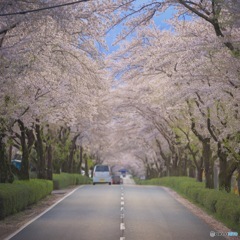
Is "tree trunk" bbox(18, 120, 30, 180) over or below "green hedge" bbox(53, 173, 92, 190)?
over

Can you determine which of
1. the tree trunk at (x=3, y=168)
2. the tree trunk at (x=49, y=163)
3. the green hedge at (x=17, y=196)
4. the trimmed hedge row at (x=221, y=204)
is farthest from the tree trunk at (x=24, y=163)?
the trimmed hedge row at (x=221, y=204)

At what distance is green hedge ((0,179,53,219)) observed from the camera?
14.4 metres

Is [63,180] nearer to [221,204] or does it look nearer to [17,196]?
[17,196]

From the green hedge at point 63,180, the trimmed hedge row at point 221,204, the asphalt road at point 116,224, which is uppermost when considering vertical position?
the green hedge at point 63,180

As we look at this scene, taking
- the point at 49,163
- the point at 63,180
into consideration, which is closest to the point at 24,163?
the point at 49,163

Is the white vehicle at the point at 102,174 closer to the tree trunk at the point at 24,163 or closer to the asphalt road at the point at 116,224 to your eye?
the tree trunk at the point at 24,163

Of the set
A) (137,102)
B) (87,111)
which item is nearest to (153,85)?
(87,111)

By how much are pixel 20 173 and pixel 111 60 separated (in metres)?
8.49

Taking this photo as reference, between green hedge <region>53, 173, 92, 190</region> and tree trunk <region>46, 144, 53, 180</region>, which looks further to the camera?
green hedge <region>53, 173, 92, 190</region>

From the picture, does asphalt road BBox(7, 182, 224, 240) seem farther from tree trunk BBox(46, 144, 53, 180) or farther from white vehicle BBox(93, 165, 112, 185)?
white vehicle BBox(93, 165, 112, 185)

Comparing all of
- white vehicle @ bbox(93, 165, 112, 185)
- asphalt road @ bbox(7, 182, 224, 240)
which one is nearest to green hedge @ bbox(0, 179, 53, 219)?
asphalt road @ bbox(7, 182, 224, 240)

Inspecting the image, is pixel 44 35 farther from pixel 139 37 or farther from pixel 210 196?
pixel 139 37

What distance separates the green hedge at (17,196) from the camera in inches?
568

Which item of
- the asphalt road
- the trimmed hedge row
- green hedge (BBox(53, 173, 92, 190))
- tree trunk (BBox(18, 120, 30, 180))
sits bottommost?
the asphalt road
